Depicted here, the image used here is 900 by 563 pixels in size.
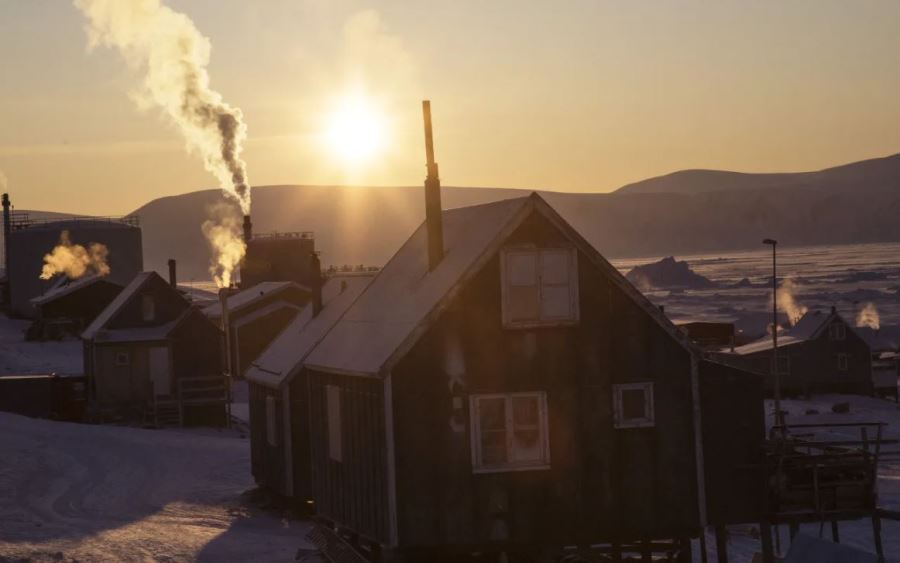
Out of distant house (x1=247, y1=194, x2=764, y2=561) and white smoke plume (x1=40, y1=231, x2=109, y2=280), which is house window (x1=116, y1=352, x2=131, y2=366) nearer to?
distant house (x1=247, y1=194, x2=764, y2=561)

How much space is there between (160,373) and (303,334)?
2325 centimetres

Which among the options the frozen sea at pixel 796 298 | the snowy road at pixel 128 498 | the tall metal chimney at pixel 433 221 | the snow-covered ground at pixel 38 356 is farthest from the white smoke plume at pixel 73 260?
the tall metal chimney at pixel 433 221

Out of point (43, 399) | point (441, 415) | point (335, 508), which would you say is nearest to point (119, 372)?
point (43, 399)

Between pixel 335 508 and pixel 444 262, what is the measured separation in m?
6.07

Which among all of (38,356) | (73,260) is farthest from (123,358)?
(73,260)

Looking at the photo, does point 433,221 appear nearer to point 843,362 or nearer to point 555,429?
point 555,429

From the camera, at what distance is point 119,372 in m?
61.1

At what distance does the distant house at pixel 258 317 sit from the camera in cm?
8406

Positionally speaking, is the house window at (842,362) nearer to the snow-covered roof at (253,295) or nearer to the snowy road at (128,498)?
the snow-covered roof at (253,295)

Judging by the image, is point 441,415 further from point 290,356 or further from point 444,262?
point 290,356

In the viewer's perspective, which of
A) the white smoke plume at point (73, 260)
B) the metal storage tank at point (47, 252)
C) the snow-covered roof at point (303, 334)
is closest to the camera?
the snow-covered roof at point (303, 334)

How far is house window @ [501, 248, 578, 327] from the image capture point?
94.9 ft

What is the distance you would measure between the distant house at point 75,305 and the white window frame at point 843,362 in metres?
43.2

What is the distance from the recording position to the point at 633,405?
96.8 ft
